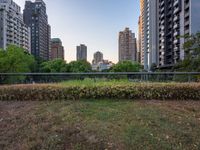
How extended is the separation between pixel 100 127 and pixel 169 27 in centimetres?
7259

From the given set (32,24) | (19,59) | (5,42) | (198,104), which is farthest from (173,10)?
(32,24)

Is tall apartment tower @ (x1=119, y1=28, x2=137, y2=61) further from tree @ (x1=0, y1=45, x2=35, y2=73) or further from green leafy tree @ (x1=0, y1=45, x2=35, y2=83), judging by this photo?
tree @ (x1=0, y1=45, x2=35, y2=73)

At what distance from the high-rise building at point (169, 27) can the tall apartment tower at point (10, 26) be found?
164 feet

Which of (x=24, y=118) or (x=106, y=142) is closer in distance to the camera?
(x=106, y=142)

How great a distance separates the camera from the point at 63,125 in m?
4.56

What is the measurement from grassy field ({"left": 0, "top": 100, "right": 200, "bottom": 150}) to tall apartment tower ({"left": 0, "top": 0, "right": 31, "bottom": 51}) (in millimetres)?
76115

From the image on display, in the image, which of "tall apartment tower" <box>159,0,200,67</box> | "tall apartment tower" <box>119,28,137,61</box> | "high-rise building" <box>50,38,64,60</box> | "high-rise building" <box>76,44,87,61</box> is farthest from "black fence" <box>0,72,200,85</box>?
"high-rise building" <box>76,44,87,61</box>

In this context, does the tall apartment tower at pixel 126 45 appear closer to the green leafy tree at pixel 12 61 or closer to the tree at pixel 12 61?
the green leafy tree at pixel 12 61

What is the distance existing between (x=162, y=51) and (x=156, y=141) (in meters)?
76.3

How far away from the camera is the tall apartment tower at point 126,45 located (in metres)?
143

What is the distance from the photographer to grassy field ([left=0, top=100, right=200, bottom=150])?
12.7ft

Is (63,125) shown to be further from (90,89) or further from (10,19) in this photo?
(10,19)

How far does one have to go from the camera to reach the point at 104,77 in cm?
870

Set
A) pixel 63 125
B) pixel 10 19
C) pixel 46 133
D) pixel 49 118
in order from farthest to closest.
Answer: pixel 10 19, pixel 49 118, pixel 63 125, pixel 46 133
